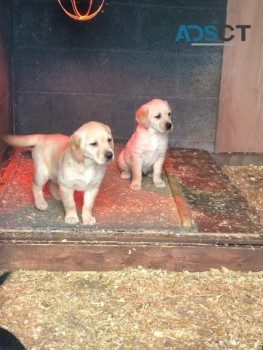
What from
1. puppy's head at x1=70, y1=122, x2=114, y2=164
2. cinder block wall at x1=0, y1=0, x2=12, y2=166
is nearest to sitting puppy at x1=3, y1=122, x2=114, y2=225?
puppy's head at x1=70, y1=122, x2=114, y2=164

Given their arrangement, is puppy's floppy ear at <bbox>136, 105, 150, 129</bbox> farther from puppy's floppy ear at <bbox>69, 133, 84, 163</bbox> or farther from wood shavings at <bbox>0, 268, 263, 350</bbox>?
wood shavings at <bbox>0, 268, 263, 350</bbox>

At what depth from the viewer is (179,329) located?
3328 millimetres

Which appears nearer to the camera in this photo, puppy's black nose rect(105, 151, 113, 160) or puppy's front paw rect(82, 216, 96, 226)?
puppy's black nose rect(105, 151, 113, 160)

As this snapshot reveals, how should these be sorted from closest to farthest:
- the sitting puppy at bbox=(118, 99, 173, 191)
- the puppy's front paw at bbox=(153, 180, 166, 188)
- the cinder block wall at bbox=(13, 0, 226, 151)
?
the sitting puppy at bbox=(118, 99, 173, 191)
the puppy's front paw at bbox=(153, 180, 166, 188)
the cinder block wall at bbox=(13, 0, 226, 151)

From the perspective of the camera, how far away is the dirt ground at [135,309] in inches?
126

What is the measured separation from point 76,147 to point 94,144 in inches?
5.2

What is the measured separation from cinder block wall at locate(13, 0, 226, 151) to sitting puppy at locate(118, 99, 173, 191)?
1.35 meters

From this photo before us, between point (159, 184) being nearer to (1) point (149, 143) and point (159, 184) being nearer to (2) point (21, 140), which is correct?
(1) point (149, 143)

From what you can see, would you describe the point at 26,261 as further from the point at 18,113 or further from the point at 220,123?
the point at 220,123

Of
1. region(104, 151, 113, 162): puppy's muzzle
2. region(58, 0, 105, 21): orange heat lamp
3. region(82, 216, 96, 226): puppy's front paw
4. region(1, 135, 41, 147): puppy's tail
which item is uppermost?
region(58, 0, 105, 21): orange heat lamp

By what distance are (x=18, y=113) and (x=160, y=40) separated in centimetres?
181

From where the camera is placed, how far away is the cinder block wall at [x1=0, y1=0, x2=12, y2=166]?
544 centimetres

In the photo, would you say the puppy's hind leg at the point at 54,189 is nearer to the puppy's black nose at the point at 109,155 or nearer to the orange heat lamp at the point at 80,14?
the puppy's black nose at the point at 109,155

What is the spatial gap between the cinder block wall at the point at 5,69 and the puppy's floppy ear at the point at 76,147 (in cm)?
181
